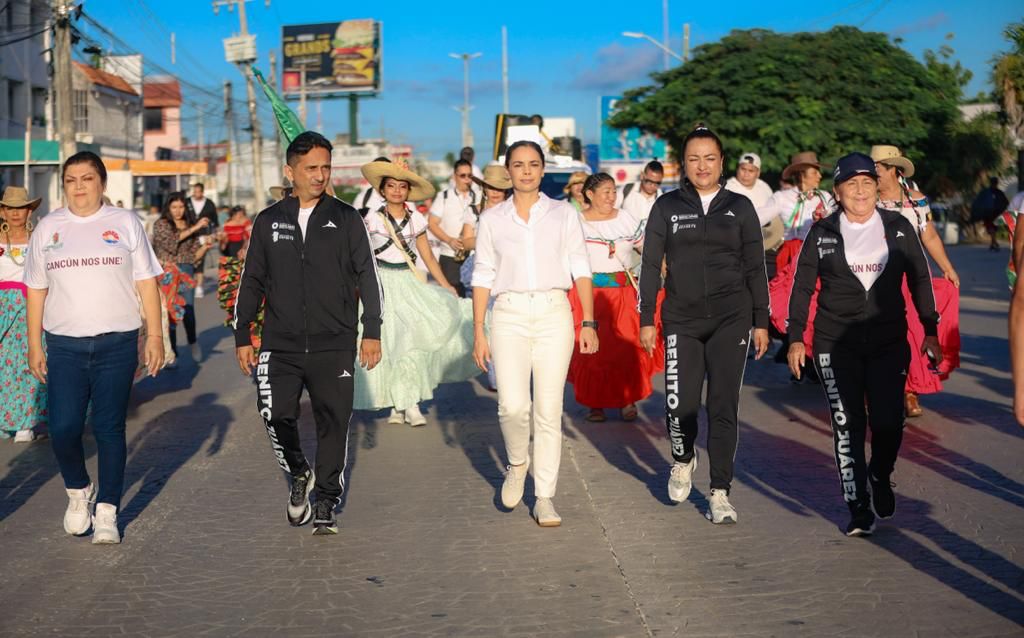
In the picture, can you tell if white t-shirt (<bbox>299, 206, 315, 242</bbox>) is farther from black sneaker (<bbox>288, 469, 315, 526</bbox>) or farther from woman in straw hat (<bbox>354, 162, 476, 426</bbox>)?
woman in straw hat (<bbox>354, 162, 476, 426</bbox>)

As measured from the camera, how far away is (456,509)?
737 centimetres

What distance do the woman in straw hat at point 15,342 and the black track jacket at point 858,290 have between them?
5844mm

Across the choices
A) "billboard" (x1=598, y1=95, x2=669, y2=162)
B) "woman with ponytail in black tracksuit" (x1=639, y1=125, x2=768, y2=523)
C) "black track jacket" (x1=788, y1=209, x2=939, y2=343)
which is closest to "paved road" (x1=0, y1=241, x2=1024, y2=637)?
"woman with ponytail in black tracksuit" (x1=639, y1=125, x2=768, y2=523)

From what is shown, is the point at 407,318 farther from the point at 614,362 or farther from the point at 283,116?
the point at 283,116

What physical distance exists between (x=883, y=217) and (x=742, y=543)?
177 centimetres

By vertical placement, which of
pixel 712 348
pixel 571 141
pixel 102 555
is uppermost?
pixel 571 141

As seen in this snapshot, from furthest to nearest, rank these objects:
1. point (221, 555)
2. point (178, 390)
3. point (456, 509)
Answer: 1. point (178, 390)
2. point (456, 509)
3. point (221, 555)

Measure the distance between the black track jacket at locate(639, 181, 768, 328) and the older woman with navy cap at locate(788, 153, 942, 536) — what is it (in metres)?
0.29

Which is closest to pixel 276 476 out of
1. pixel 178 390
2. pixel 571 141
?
Answer: pixel 178 390

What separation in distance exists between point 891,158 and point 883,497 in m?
4.22

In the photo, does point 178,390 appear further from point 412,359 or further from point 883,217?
point 883,217

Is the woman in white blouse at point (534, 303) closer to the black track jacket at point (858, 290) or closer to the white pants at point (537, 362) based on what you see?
the white pants at point (537, 362)

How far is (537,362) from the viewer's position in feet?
22.6

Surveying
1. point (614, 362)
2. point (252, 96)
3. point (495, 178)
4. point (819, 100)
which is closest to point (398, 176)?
point (495, 178)
